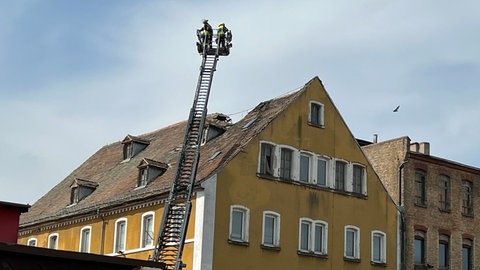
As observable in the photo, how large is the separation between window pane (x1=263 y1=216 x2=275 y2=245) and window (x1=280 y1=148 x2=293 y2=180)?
2.13 meters

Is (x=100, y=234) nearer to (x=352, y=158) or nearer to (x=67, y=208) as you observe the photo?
(x=67, y=208)

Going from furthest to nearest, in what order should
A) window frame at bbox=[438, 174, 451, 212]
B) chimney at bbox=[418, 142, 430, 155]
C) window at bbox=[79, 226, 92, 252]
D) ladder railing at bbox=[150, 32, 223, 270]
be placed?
Answer: chimney at bbox=[418, 142, 430, 155]
window frame at bbox=[438, 174, 451, 212]
window at bbox=[79, 226, 92, 252]
ladder railing at bbox=[150, 32, 223, 270]

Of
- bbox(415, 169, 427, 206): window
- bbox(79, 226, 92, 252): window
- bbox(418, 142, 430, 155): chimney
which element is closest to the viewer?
bbox(79, 226, 92, 252): window

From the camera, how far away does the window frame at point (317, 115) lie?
47469 millimetres

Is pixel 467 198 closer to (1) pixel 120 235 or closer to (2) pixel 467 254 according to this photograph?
(2) pixel 467 254

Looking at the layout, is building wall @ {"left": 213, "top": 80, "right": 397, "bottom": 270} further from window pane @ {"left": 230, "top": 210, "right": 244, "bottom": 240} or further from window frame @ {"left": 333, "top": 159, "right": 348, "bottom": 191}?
window pane @ {"left": 230, "top": 210, "right": 244, "bottom": 240}

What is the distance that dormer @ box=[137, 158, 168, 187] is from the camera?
158 feet

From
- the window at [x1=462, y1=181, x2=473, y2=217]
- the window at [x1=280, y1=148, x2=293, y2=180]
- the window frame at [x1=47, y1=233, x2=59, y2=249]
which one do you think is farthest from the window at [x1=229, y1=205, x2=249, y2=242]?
the window at [x1=462, y1=181, x2=473, y2=217]

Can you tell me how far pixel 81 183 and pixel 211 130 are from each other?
8903 millimetres

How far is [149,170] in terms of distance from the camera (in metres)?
48.1

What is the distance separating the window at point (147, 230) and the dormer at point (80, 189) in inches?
325

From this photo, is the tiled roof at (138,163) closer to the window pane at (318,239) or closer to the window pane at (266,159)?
the window pane at (266,159)

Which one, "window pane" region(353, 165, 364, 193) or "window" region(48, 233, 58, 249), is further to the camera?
"window" region(48, 233, 58, 249)

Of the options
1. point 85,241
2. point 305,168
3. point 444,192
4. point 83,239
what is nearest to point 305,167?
point 305,168
